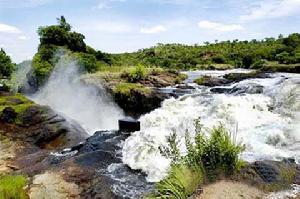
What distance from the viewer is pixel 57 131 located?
20.1 metres

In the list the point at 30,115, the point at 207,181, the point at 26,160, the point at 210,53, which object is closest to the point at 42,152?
the point at 26,160

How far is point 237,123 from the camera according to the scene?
37.4ft

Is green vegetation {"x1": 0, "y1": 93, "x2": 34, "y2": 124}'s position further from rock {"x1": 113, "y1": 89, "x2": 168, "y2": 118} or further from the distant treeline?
the distant treeline

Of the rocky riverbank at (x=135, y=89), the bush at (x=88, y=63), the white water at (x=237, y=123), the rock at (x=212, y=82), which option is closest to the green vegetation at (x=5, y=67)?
the bush at (x=88, y=63)

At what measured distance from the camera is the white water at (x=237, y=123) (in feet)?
42.8

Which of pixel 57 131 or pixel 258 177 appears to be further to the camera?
pixel 57 131

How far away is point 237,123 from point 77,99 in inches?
774

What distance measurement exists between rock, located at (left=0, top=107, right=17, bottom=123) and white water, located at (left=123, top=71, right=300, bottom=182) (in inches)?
300

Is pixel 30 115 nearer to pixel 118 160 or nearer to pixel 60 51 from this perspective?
pixel 118 160

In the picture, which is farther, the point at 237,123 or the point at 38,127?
the point at 38,127

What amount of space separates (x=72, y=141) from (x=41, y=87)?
18063mm

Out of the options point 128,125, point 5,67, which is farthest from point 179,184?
point 5,67

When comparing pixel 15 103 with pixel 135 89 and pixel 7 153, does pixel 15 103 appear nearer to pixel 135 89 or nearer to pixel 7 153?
pixel 7 153

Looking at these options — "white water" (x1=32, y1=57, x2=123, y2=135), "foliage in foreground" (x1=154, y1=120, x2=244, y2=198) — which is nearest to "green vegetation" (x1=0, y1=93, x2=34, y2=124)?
"white water" (x1=32, y1=57, x2=123, y2=135)
